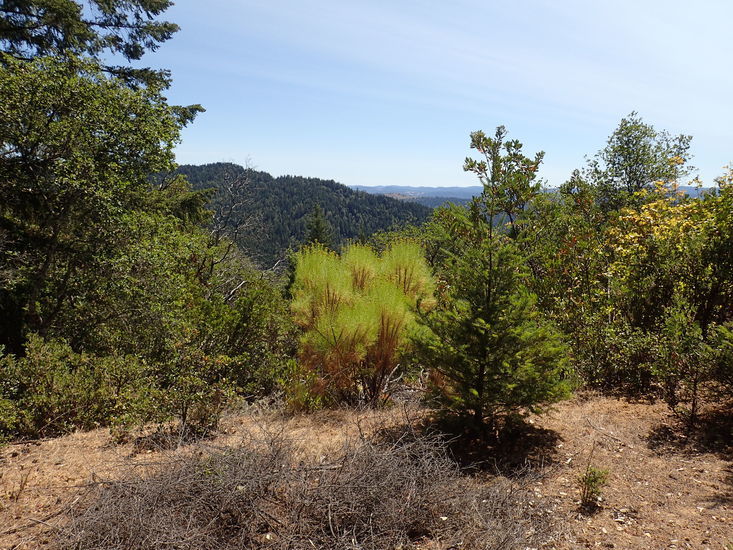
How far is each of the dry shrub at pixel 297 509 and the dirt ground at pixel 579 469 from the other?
303 millimetres

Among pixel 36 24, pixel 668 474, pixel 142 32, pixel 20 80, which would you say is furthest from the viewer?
pixel 142 32

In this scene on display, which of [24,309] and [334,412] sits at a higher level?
[24,309]

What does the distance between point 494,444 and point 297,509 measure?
2244mm

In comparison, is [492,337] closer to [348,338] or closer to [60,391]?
[348,338]

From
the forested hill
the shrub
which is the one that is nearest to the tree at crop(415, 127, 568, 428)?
the shrub

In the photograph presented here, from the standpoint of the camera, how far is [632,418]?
4613 mm

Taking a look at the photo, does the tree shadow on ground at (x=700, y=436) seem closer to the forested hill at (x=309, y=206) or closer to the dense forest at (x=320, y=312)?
the dense forest at (x=320, y=312)

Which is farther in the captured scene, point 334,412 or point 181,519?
point 334,412

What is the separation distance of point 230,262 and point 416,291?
8702 mm

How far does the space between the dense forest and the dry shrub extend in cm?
3

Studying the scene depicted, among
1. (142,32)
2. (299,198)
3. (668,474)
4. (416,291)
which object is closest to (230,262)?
(142,32)

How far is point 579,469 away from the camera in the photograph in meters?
3.69

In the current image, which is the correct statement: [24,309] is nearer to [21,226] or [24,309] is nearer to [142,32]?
[21,226]

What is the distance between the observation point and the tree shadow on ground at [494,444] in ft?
12.3
